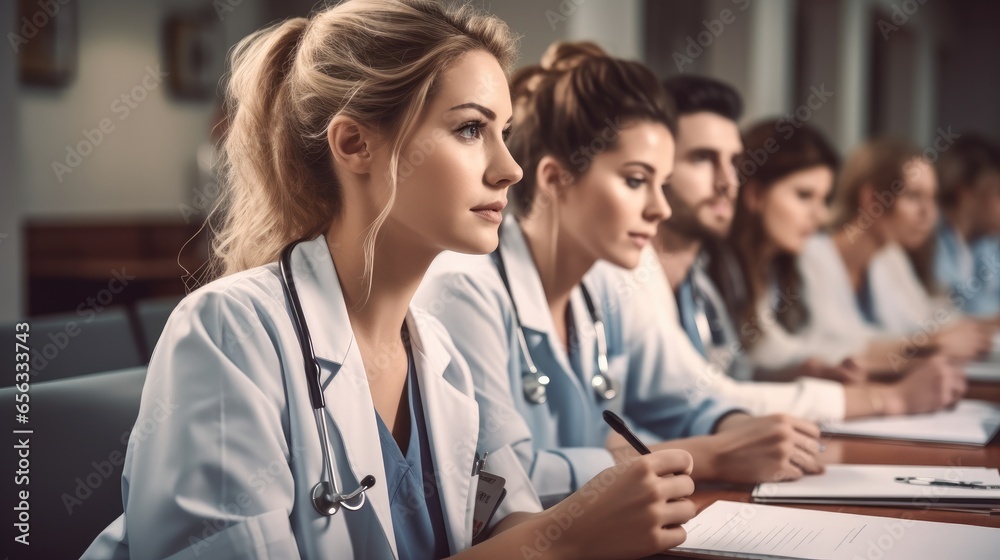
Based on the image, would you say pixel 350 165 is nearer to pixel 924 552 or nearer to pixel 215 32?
pixel 924 552

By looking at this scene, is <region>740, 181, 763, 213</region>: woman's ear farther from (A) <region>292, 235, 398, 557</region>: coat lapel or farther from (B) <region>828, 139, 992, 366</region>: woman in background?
(A) <region>292, 235, 398, 557</region>: coat lapel

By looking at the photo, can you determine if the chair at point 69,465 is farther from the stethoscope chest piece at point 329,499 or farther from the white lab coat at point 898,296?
the white lab coat at point 898,296

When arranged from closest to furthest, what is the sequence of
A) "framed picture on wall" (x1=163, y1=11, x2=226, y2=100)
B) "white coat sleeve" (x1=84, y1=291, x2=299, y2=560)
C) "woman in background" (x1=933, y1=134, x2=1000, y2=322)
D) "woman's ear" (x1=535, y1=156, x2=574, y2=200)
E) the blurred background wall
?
"white coat sleeve" (x1=84, y1=291, x2=299, y2=560) < "woman's ear" (x1=535, y1=156, x2=574, y2=200) < "woman in background" (x1=933, y1=134, x2=1000, y2=322) < the blurred background wall < "framed picture on wall" (x1=163, y1=11, x2=226, y2=100)

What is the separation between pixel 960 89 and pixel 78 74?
25.9ft

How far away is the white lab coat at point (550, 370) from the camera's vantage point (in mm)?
1286

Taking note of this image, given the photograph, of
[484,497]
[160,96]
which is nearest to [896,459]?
[484,497]

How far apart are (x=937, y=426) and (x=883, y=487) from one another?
546 mm

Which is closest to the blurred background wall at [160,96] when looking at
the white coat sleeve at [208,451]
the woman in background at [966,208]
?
the woman in background at [966,208]

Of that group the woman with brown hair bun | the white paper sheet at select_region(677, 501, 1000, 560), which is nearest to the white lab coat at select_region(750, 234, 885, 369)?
the woman with brown hair bun

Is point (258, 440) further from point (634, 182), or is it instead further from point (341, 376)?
point (634, 182)

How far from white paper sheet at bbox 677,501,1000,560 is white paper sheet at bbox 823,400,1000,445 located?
56 cm

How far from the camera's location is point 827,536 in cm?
100

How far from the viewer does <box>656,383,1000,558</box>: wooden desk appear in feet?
3.63

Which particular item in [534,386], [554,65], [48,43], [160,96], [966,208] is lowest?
[534,386]
